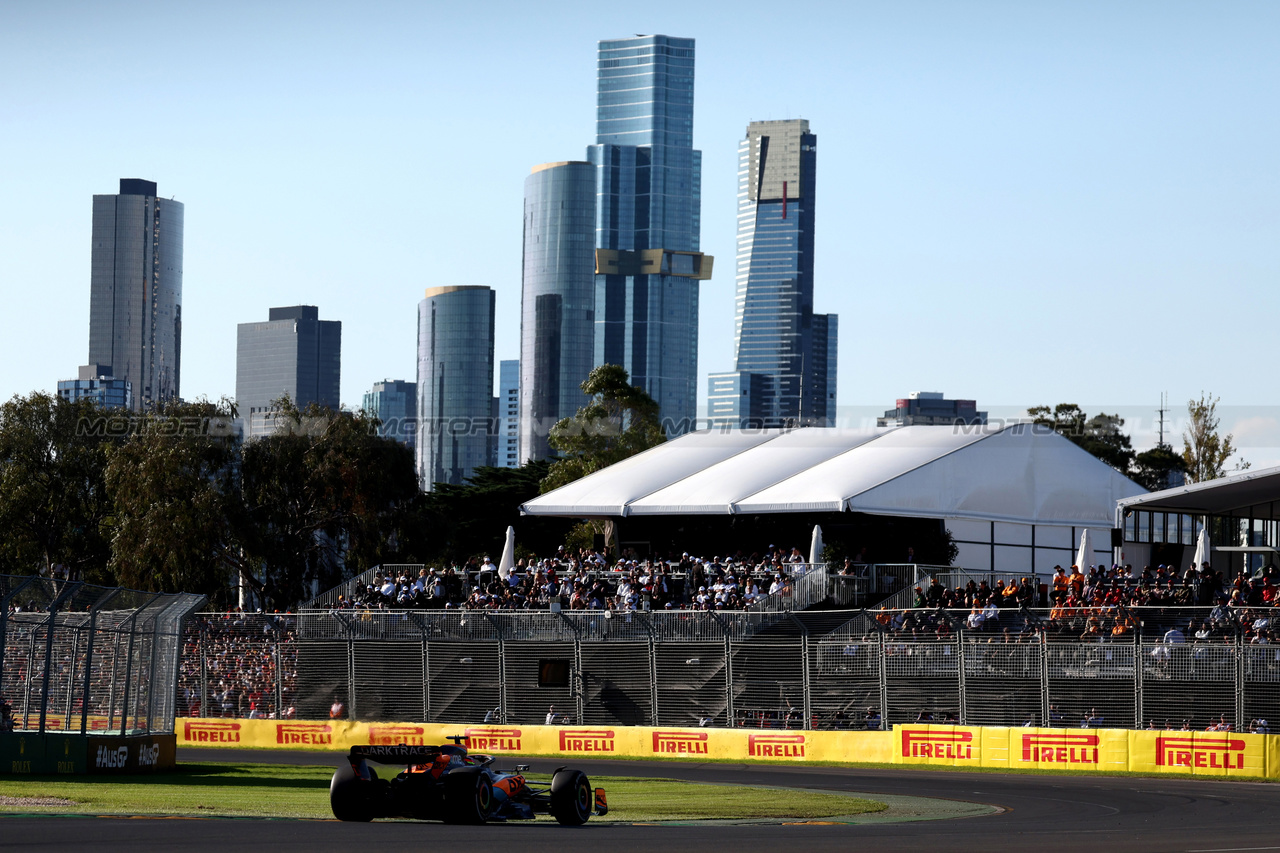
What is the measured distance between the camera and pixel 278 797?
76.7 ft

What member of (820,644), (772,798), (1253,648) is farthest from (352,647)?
(1253,648)

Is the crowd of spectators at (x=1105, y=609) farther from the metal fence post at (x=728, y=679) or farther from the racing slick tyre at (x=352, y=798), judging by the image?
the racing slick tyre at (x=352, y=798)

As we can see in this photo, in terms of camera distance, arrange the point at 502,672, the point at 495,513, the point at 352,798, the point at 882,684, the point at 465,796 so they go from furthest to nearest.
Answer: the point at 495,513 → the point at 502,672 → the point at 882,684 → the point at 352,798 → the point at 465,796

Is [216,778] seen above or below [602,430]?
below

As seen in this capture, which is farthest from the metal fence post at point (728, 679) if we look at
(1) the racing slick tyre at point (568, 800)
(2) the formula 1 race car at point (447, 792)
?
(1) the racing slick tyre at point (568, 800)

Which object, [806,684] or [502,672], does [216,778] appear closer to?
[502,672]

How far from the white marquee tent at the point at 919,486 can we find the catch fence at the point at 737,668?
435 inches

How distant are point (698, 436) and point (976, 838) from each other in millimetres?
42968

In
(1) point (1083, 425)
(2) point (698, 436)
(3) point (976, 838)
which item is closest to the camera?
(3) point (976, 838)

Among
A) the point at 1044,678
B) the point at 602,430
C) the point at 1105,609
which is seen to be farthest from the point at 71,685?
the point at 602,430

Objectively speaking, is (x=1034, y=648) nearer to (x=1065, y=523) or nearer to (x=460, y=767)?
(x=460, y=767)

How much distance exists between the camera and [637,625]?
38594 mm

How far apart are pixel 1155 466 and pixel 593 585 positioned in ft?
260

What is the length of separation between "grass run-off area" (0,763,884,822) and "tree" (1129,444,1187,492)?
9233 cm
